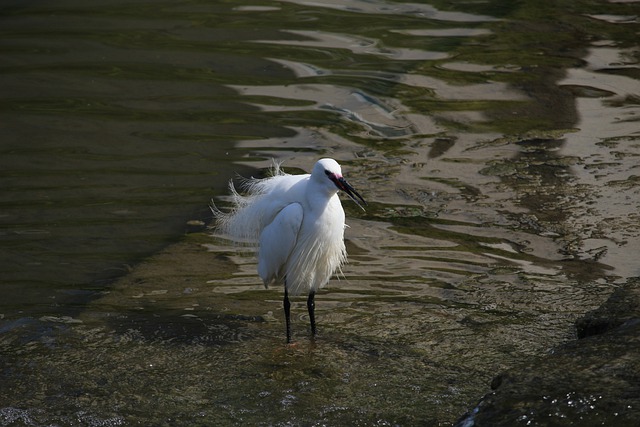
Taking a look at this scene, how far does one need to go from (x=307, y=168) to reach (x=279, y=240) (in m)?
2.70

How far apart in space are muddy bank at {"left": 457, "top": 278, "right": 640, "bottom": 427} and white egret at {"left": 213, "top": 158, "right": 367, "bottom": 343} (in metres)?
1.55

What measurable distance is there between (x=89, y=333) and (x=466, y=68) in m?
5.85

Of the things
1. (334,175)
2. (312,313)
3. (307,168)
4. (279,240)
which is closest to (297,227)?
(279,240)

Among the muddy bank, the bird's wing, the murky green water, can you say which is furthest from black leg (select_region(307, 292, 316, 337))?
the muddy bank

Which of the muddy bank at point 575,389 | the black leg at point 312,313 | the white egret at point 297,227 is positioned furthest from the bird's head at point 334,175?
the muddy bank at point 575,389

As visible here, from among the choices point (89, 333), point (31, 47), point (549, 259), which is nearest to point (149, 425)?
point (89, 333)

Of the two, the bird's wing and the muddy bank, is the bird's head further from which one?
the muddy bank

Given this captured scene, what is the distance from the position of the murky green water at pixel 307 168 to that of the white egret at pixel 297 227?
0.37 m

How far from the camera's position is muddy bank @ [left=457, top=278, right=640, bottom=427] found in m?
3.65

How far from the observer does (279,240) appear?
5.53 metres

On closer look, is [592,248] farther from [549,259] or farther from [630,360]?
[630,360]

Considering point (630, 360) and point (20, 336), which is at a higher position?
point (630, 360)

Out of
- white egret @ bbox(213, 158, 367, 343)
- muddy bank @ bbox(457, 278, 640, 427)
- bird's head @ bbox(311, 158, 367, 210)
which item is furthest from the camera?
white egret @ bbox(213, 158, 367, 343)

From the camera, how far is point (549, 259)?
6426 millimetres
